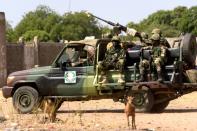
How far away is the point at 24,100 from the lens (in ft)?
56.6

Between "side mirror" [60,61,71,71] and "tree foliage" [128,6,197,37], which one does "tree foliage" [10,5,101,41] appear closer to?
"tree foliage" [128,6,197,37]

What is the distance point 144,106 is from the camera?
16.1 m

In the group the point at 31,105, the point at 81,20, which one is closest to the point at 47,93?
the point at 31,105

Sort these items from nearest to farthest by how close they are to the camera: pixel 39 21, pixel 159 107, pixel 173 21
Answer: pixel 159 107
pixel 39 21
pixel 173 21

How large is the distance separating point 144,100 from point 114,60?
1291 mm

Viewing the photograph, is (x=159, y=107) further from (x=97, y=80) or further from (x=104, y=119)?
(x=104, y=119)

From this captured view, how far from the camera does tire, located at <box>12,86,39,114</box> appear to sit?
17.0 meters

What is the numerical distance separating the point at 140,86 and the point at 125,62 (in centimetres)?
74

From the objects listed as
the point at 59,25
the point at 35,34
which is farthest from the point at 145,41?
the point at 59,25

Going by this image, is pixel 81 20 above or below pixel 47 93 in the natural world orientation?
above

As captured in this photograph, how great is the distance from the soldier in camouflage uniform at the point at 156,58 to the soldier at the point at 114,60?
21.4 inches

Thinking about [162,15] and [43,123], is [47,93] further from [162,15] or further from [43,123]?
[162,15]

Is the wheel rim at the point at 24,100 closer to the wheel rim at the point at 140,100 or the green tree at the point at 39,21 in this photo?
the wheel rim at the point at 140,100

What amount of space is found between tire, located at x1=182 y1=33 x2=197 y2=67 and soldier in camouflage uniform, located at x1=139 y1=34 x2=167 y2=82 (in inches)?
20.3
